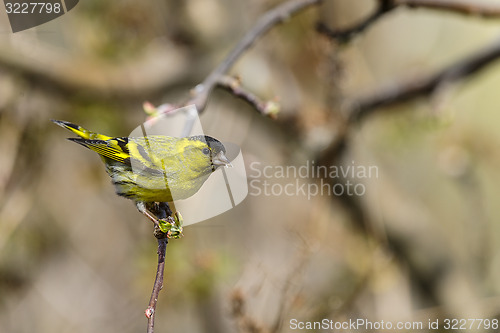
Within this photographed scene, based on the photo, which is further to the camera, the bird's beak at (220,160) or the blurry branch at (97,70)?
the blurry branch at (97,70)

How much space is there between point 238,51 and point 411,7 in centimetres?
92

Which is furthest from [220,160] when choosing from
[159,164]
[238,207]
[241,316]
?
[238,207]

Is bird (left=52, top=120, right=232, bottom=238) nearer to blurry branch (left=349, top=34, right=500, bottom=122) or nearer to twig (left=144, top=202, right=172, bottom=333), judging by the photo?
twig (left=144, top=202, right=172, bottom=333)

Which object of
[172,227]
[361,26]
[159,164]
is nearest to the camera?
[172,227]

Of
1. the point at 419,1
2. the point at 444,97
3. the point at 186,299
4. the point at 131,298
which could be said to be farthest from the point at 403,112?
the point at 131,298

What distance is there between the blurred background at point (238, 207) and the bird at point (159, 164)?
108 centimetres

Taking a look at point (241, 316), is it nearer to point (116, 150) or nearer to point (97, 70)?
point (116, 150)

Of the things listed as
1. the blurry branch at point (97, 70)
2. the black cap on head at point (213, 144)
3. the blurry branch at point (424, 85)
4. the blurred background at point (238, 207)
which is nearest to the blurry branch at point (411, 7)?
the blurred background at point (238, 207)

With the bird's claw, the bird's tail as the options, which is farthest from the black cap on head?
the bird's tail

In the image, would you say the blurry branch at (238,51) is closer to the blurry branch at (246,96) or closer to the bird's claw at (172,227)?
the blurry branch at (246,96)

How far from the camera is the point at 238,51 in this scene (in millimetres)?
1664

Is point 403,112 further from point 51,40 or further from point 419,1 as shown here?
point 51,40

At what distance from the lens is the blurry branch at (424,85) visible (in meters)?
2.80

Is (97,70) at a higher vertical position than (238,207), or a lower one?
higher
